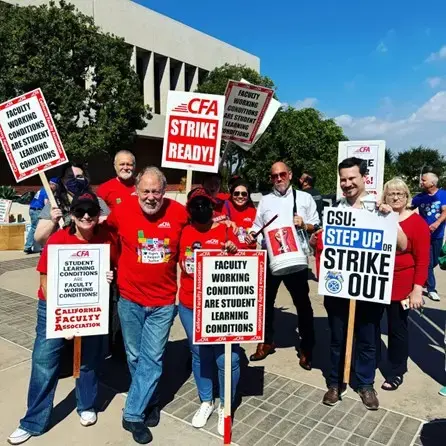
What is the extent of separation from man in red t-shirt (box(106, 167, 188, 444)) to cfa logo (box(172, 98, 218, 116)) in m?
1.19

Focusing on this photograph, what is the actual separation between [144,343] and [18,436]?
42.8 inches

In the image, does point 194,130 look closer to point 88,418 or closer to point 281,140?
point 88,418

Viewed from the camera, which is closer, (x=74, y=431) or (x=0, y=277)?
(x=74, y=431)

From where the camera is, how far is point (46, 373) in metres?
3.17

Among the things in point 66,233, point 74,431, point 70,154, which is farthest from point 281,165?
point 70,154

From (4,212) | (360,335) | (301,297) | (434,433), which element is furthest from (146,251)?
(4,212)

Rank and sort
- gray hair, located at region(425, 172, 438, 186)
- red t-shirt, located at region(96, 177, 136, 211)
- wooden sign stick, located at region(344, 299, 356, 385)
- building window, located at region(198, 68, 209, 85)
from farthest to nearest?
1. building window, located at region(198, 68, 209, 85)
2. gray hair, located at region(425, 172, 438, 186)
3. red t-shirt, located at region(96, 177, 136, 211)
4. wooden sign stick, located at region(344, 299, 356, 385)

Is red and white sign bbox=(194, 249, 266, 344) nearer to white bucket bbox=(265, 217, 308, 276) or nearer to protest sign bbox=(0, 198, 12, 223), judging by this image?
white bucket bbox=(265, 217, 308, 276)

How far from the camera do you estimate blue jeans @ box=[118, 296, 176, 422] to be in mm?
3285

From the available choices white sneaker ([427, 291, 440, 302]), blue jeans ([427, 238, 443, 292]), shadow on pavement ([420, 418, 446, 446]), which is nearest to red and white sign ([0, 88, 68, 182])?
shadow on pavement ([420, 418, 446, 446])

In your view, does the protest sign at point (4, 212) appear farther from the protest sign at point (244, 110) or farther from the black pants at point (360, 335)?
the black pants at point (360, 335)

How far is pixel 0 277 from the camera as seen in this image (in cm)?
822

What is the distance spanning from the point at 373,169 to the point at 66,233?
4.60 metres

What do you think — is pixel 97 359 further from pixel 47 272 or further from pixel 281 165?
pixel 281 165
